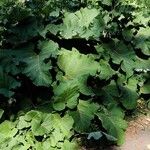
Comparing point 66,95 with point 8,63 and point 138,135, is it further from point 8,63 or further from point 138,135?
point 138,135

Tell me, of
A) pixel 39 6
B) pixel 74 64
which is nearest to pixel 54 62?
pixel 74 64

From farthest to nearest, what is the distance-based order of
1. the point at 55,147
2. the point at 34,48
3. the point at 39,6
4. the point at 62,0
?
the point at 62,0 < the point at 39,6 < the point at 34,48 < the point at 55,147

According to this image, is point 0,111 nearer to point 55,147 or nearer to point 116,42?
point 55,147

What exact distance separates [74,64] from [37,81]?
0.54m

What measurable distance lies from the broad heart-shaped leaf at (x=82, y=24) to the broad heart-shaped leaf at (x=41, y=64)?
0.95 feet

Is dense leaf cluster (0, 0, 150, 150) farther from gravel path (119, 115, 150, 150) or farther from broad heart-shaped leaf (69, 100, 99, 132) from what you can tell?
gravel path (119, 115, 150, 150)

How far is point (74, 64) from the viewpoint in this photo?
4.46 metres

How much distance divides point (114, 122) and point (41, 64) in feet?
3.09

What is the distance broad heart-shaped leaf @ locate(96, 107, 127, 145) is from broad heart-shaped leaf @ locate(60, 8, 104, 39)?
813 millimetres

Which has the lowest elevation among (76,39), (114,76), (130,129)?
(130,129)

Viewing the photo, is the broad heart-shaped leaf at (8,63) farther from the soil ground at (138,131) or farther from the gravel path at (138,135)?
the gravel path at (138,135)

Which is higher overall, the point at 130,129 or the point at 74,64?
the point at 74,64

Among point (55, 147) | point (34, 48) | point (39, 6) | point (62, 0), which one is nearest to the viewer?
point (55, 147)

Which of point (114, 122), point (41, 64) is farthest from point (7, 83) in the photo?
point (114, 122)
